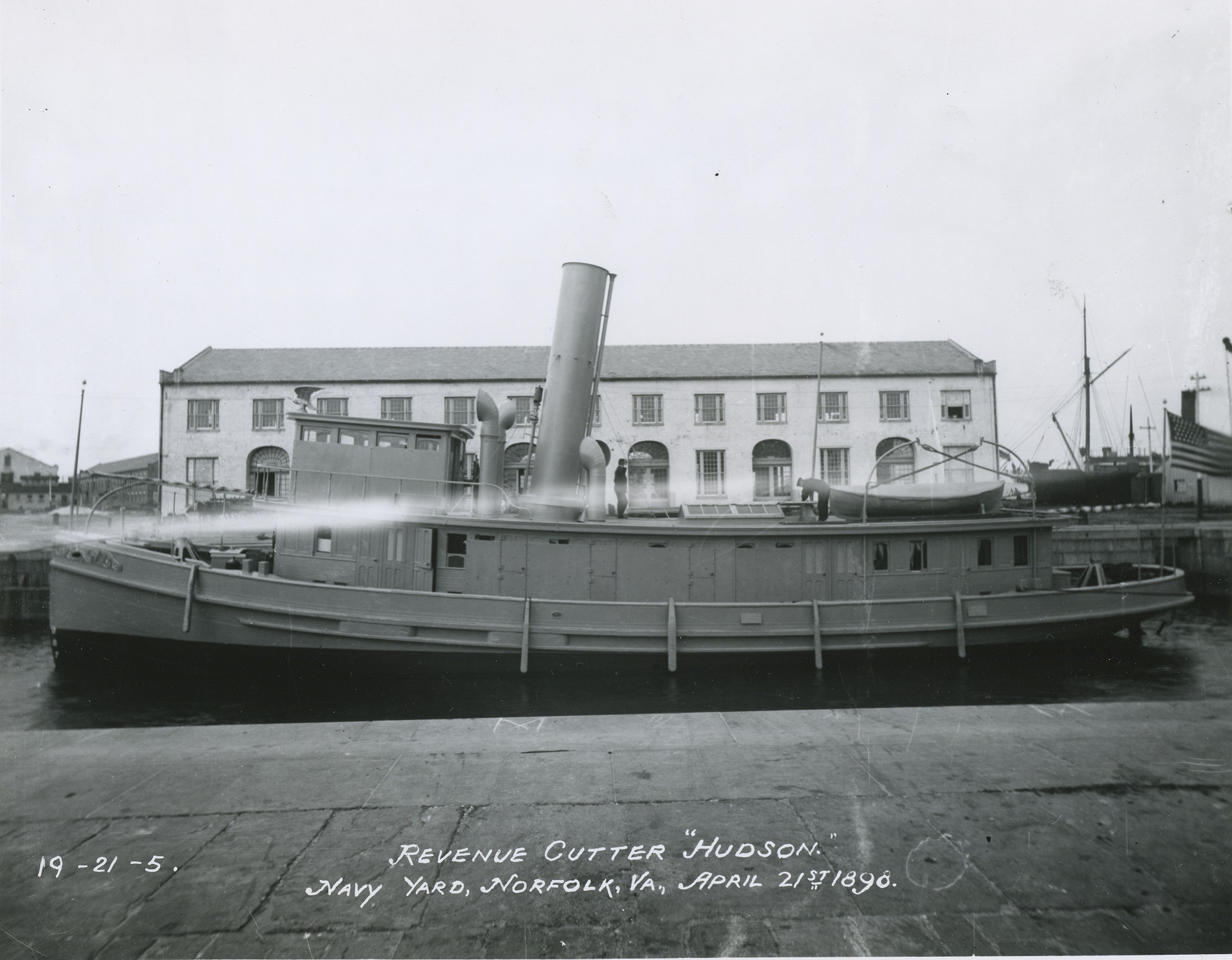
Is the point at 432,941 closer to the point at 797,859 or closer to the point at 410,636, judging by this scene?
the point at 797,859

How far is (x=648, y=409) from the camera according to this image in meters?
27.6

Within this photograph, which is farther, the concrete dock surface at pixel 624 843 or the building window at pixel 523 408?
the building window at pixel 523 408

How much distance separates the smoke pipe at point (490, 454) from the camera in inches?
456

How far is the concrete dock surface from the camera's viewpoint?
80.4 inches

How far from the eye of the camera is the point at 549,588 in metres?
11.3

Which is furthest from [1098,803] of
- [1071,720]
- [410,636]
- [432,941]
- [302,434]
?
[302,434]

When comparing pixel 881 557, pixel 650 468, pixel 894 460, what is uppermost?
pixel 894 460

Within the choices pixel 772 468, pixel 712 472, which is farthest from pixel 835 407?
pixel 712 472

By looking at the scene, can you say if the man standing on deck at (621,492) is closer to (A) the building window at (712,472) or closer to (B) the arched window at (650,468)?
(B) the arched window at (650,468)

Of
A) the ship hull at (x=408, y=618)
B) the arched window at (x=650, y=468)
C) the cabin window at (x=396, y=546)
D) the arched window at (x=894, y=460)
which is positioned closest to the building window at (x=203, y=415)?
the ship hull at (x=408, y=618)

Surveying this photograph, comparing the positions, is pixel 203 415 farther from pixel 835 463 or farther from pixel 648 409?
pixel 835 463

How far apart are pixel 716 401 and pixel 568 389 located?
16933 mm

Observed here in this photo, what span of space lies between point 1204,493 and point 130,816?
1140 inches

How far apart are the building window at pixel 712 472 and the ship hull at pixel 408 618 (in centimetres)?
1648
